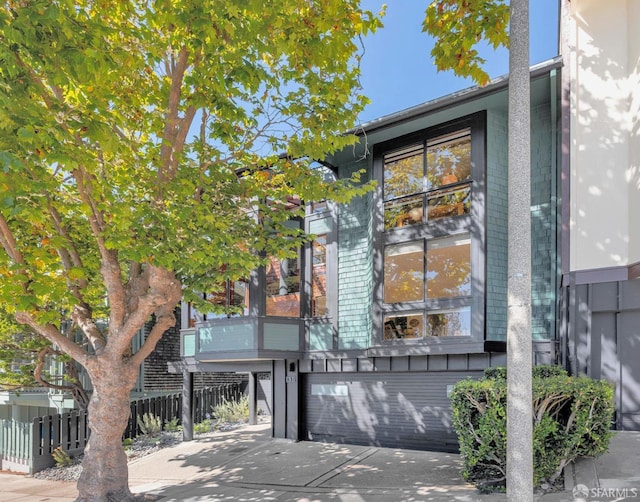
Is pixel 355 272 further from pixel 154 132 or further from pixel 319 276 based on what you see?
pixel 154 132

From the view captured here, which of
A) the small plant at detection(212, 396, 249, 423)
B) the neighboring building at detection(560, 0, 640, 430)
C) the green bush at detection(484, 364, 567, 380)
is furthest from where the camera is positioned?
the small plant at detection(212, 396, 249, 423)

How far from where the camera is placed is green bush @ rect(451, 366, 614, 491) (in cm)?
698

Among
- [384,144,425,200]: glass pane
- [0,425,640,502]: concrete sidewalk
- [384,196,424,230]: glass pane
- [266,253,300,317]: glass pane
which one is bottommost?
[0,425,640,502]: concrete sidewalk

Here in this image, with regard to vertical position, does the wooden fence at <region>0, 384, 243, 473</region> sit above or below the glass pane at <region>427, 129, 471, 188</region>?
below

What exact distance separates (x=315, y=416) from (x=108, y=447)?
5607 mm

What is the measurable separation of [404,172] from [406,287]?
249 cm

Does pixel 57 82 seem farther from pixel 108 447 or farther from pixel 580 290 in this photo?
pixel 580 290

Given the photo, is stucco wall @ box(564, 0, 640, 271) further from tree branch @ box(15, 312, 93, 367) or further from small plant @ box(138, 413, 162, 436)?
small plant @ box(138, 413, 162, 436)

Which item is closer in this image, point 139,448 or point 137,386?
point 139,448

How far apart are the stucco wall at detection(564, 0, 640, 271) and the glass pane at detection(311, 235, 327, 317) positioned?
555 cm

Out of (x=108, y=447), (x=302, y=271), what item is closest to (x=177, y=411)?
(x=302, y=271)

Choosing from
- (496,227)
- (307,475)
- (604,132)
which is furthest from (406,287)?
(604,132)

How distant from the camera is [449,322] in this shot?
36.2 ft

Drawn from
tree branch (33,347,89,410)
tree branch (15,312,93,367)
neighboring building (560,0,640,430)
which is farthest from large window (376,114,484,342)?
tree branch (33,347,89,410)
